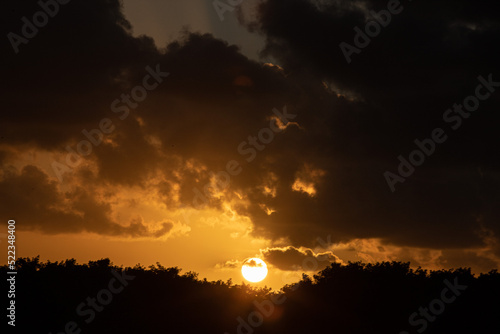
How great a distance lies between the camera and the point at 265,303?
82688 mm

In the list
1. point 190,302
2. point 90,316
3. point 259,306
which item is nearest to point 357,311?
point 259,306

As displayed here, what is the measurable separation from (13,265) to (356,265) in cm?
4148

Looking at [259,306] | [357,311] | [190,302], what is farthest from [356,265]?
[190,302]

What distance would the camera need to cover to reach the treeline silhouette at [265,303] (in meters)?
72.8

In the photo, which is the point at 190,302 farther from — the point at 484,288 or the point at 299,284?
the point at 484,288

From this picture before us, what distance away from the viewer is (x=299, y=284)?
85.8 metres

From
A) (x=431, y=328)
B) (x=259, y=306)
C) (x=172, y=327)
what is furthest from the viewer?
(x=259, y=306)

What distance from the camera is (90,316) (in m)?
74.6

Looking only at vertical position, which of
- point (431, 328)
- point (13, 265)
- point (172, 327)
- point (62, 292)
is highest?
point (13, 265)

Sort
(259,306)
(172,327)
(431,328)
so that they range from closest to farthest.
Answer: (431,328) < (172,327) < (259,306)

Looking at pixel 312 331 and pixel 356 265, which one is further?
pixel 356 265

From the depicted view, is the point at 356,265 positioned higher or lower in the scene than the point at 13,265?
lower

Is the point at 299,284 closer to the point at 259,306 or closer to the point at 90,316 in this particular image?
the point at 259,306

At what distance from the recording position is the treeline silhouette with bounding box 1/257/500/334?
72.8 meters
